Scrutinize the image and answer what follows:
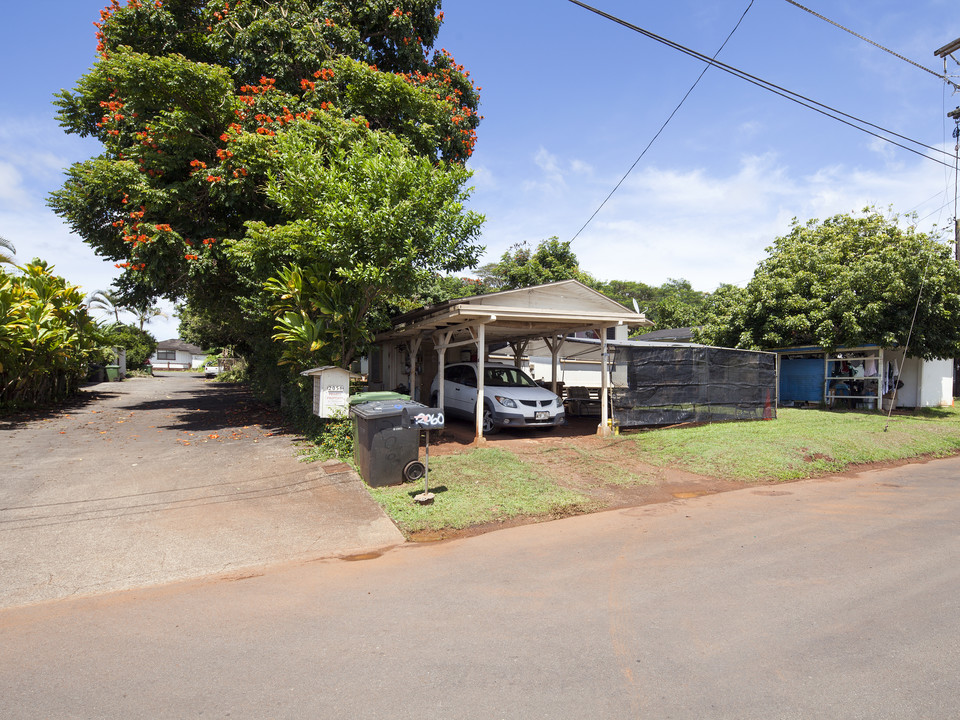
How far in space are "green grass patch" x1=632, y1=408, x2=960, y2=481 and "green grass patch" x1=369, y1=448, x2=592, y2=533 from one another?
3.03 meters

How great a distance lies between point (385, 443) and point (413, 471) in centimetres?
61

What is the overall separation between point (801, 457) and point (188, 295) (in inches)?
636

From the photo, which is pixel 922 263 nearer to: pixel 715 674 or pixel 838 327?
pixel 838 327

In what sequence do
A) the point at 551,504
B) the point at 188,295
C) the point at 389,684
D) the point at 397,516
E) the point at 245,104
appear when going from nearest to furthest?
the point at 389,684 → the point at 397,516 → the point at 551,504 → the point at 245,104 → the point at 188,295

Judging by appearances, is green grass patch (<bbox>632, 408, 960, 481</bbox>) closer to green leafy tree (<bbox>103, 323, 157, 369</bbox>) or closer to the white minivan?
the white minivan

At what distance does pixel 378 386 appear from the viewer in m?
18.7

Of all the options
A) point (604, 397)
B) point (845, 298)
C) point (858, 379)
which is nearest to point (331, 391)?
point (604, 397)

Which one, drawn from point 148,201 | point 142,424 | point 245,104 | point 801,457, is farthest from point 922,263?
point 142,424

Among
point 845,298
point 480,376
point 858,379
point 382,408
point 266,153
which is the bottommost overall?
point 382,408

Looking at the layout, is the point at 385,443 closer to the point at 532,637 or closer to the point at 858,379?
the point at 532,637

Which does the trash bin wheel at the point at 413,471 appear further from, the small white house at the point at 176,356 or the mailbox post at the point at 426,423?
the small white house at the point at 176,356

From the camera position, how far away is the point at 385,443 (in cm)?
788

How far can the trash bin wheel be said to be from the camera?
800 cm

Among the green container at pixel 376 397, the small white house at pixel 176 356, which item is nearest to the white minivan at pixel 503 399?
the green container at pixel 376 397
